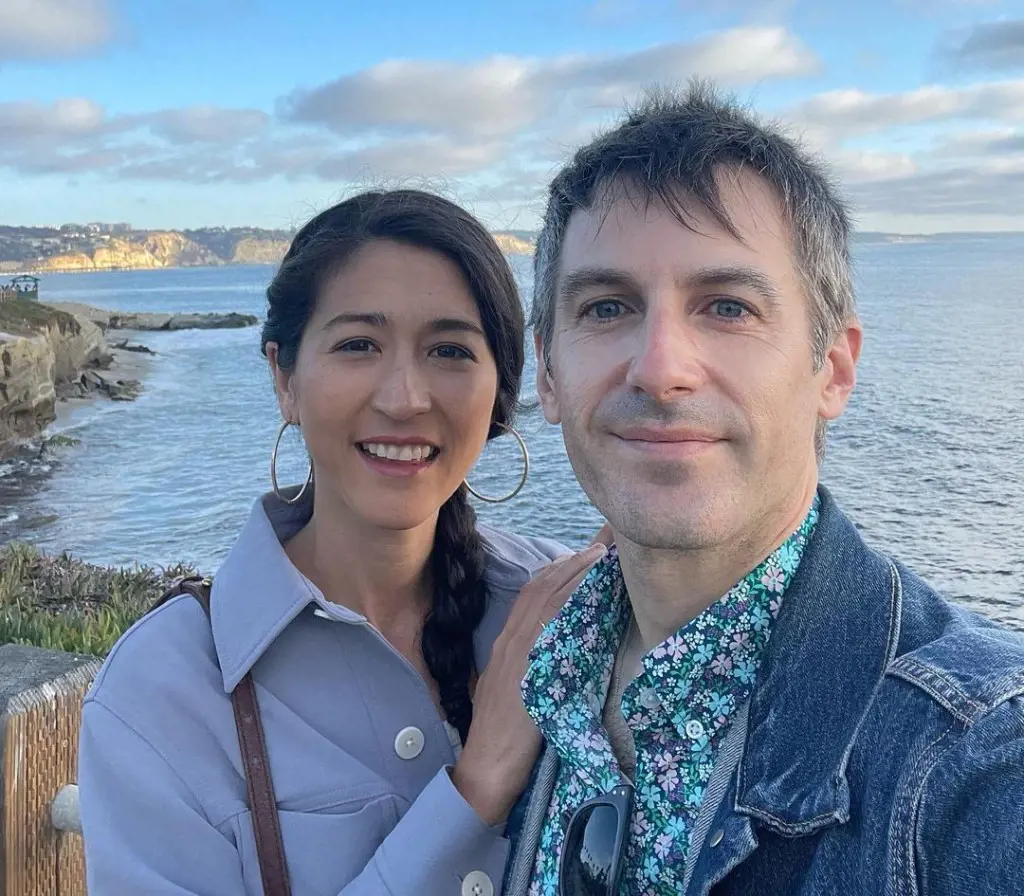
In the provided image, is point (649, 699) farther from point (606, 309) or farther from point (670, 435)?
point (606, 309)

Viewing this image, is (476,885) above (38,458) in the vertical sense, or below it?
above

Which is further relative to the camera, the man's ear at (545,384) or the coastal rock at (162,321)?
the coastal rock at (162,321)

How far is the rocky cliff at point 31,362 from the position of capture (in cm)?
2272

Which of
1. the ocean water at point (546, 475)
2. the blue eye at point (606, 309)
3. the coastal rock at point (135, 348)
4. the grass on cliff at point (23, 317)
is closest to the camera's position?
the blue eye at point (606, 309)

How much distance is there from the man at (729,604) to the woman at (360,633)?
296 millimetres

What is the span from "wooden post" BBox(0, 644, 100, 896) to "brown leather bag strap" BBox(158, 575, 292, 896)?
33.7 inches

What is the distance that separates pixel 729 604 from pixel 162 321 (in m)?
71.9

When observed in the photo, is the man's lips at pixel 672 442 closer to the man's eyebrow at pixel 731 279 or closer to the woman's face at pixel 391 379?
the man's eyebrow at pixel 731 279

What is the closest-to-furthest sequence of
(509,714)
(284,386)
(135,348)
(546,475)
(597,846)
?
(597,846) < (509,714) < (284,386) < (546,475) < (135,348)

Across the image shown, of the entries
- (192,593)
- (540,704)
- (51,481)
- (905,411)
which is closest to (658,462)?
(540,704)

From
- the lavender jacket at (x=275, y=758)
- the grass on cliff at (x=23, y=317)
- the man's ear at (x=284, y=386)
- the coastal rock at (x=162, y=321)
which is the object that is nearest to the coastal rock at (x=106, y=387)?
the grass on cliff at (x=23, y=317)

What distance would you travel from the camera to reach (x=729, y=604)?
5.89 ft

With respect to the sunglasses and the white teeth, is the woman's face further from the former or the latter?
the sunglasses

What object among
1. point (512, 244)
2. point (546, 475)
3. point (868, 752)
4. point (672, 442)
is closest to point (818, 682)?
point (868, 752)
